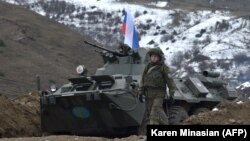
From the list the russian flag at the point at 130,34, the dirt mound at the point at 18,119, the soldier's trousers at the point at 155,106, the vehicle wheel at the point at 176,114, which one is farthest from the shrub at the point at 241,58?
the soldier's trousers at the point at 155,106

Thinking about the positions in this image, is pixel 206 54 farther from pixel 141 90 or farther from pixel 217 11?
pixel 141 90

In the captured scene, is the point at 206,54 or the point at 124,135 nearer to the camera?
the point at 124,135

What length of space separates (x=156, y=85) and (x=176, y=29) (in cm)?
6274

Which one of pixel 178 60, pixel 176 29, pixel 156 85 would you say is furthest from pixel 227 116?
pixel 176 29

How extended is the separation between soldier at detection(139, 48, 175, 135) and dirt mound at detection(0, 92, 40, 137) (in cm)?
383

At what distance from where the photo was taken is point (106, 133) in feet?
45.4

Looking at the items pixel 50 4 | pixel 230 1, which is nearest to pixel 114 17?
pixel 50 4

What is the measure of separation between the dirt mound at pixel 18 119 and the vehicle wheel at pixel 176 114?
8.75 feet

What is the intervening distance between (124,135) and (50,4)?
73.6 meters

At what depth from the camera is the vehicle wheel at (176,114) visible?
46.4ft

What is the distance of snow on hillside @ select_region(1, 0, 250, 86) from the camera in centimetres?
5369

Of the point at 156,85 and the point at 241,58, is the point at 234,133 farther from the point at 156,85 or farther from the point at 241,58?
the point at 241,58

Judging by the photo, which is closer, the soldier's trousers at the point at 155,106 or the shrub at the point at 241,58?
the soldier's trousers at the point at 155,106

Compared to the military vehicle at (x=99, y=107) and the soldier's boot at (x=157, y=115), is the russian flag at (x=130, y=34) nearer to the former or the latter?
the military vehicle at (x=99, y=107)
